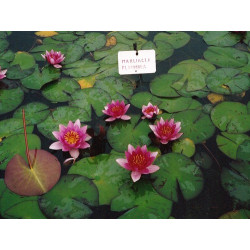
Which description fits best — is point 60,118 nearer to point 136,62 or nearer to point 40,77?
point 40,77

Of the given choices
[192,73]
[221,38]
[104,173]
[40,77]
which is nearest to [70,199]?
[104,173]

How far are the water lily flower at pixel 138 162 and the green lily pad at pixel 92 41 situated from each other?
3.16 ft

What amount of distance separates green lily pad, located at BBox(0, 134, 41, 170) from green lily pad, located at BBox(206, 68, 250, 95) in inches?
38.9

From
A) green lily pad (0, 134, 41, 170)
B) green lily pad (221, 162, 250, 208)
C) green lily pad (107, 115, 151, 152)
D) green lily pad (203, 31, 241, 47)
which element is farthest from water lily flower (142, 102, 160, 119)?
green lily pad (203, 31, 241, 47)

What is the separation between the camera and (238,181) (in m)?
1.12

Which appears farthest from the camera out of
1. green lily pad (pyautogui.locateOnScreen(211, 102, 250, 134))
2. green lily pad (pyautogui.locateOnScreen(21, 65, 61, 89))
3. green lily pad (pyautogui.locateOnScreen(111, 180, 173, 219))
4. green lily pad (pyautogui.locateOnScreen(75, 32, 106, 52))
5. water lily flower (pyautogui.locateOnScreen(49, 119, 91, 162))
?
green lily pad (pyautogui.locateOnScreen(75, 32, 106, 52))

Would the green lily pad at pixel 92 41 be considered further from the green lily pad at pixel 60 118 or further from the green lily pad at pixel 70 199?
the green lily pad at pixel 70 199

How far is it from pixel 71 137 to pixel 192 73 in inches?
32.8

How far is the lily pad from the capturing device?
1.10 m

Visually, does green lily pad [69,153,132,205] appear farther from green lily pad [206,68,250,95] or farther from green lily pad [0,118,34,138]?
green lily pad [206,68,250,95]

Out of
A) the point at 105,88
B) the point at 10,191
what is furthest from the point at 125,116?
the point at 10,191

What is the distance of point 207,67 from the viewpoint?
1.63 metres

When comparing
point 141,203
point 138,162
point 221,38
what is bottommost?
point 141,203
